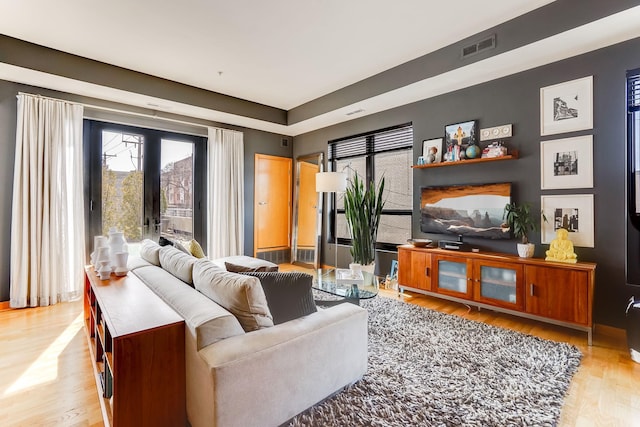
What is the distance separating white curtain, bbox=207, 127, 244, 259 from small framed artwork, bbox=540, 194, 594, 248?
4226 millimetres

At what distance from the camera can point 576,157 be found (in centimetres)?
292

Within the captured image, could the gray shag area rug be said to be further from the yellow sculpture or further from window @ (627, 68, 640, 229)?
window @ (627, 68, 640, 229)

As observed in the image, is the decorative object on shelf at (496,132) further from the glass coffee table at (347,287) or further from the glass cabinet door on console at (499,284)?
the glass coffee table at (347,287)

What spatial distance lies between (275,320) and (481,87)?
3.50 meters

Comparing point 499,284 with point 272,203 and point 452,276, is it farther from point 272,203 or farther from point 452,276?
point 272,203

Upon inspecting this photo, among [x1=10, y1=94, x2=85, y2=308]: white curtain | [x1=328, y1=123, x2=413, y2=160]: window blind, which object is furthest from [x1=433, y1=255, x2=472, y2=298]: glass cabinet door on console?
[x1=10, y1=94, x2=85, y2=308]: white curtain

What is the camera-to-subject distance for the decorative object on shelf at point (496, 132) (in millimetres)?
3338

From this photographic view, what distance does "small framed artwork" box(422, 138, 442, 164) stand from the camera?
3.92 meters

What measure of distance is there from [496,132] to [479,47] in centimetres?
93

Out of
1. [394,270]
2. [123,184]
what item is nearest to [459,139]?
[394,270]

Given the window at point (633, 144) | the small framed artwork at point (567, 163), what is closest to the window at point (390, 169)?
the small framed artwork at point (567, 163)

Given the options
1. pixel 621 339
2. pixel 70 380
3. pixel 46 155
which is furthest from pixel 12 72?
pixel 621 339

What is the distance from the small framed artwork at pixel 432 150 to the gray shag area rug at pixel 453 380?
2.00 meters

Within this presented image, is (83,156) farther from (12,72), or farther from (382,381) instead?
(382,381)
